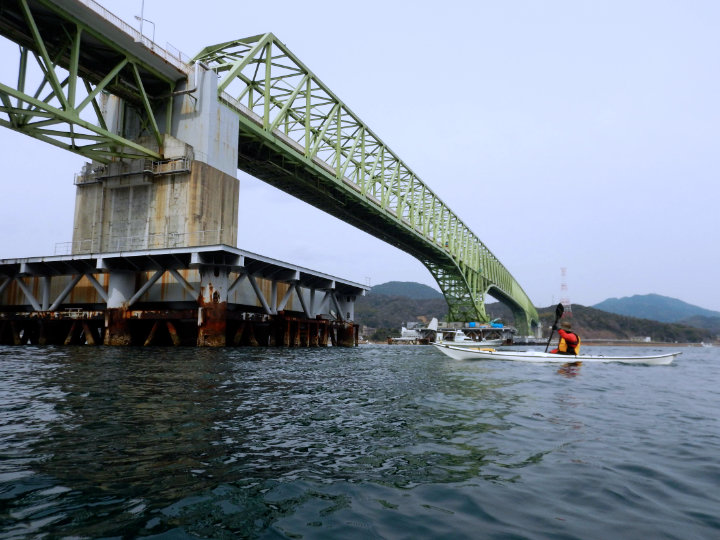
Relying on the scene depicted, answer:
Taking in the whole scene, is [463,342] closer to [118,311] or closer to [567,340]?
[567,340]

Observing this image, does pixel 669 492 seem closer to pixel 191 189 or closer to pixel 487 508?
pixel 487 508

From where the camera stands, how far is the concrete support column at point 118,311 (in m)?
25.2

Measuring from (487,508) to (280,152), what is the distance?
126ft

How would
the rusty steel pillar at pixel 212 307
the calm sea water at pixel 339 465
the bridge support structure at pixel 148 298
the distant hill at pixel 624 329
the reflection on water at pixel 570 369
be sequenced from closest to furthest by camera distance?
1. the calm sea water at pixel 339 465
2. the reflection on water at pixel 570 369
3. the rusty steel pillar at pixel 212 307
4. the bridge support structure at pixel 148 298
5. the distant hill at pixel 624 329

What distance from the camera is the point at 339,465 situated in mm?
5211

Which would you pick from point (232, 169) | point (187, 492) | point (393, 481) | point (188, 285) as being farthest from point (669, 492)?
point (232, 169)

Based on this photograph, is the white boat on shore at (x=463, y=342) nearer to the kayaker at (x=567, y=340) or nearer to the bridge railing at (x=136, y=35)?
the kayaker at (x=567, y=340)

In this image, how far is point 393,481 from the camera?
4.76 m

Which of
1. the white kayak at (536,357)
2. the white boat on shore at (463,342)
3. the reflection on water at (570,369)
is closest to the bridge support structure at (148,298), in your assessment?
the white kayak at (536,357)

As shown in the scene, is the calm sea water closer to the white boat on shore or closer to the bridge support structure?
the bridge support structure

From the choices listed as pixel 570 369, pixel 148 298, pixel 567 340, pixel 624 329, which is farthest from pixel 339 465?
pixel 624 329

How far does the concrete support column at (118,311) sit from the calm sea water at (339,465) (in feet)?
51.2

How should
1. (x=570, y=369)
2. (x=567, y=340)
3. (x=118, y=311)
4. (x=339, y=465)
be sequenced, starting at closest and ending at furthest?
(x=339, y=465) → (x=570, y=369) → (x=567, y=340) → (x=118, y=311)

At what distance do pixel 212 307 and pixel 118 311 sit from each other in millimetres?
5570
